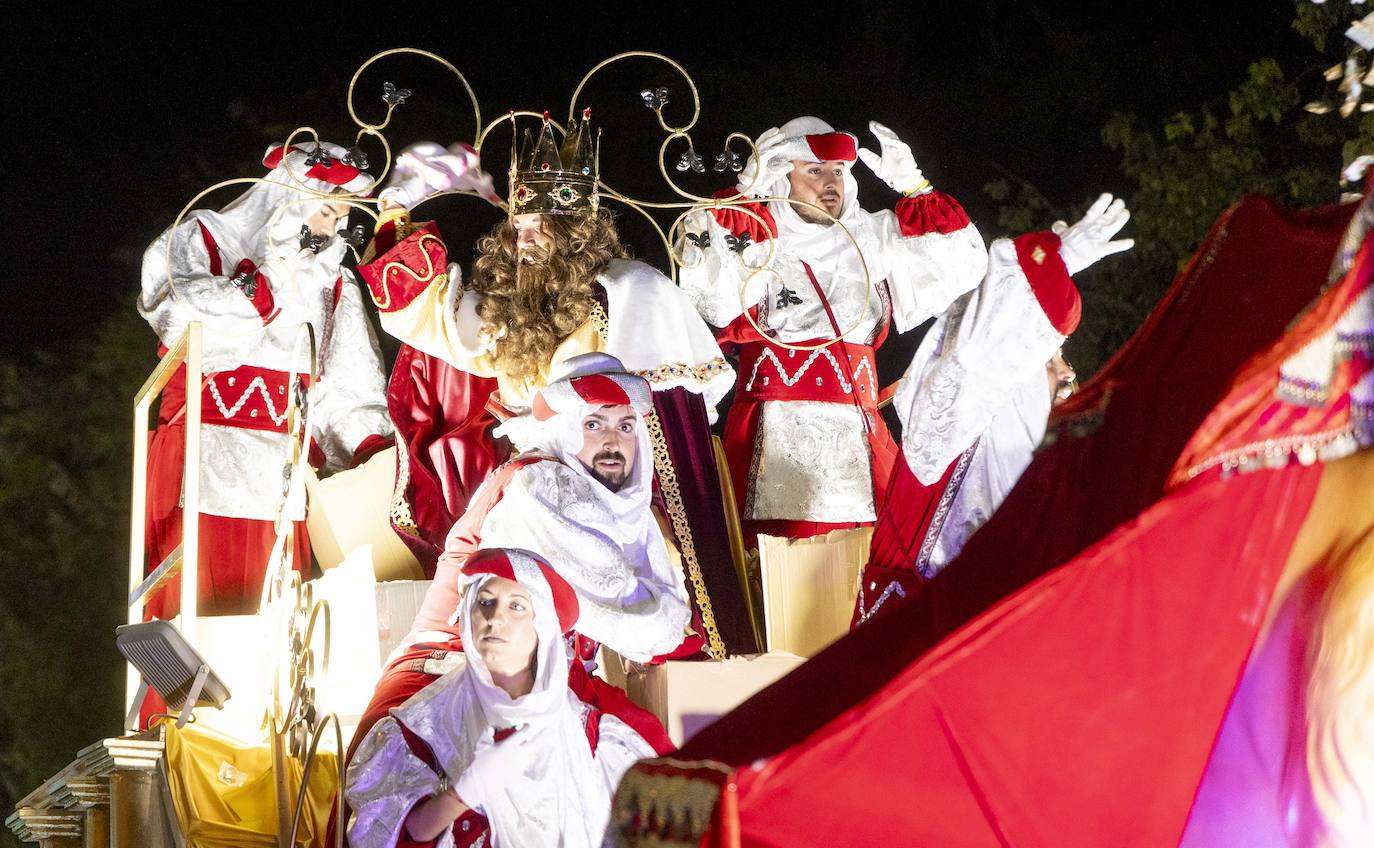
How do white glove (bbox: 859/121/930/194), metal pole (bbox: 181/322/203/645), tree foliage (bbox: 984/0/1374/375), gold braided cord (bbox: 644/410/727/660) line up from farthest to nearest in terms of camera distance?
1. tree foliage (bbox: 984/0/1374/375)
2. white glove (bbox: 859/121/930/194)
3. gold braided cord (bbox: 644/410/727/660)
4. metal pole (bbox: 181/322/203/645)

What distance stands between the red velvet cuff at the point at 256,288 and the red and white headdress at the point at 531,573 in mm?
1659

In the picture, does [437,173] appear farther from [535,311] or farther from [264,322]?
[264,322]

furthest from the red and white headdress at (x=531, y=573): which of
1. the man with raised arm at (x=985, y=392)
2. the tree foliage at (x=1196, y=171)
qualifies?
the tree foliage at (x=1196, y=171)

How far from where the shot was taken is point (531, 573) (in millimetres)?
4086

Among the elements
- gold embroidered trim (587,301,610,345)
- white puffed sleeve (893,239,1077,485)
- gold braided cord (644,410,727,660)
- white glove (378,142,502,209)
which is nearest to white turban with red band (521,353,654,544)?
gold braided cord (644,410,727,660)

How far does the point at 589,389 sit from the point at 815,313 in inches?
42.8

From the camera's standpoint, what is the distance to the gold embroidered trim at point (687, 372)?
5148mm

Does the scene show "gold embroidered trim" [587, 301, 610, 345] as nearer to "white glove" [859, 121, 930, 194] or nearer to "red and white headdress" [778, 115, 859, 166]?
"red and white headdress" [778, 115, 859, 166]

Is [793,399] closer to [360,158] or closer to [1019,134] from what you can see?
[360,158]

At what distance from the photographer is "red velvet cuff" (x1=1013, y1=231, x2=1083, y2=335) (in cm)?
449

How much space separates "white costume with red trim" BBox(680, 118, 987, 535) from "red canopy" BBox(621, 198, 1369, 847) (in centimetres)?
302

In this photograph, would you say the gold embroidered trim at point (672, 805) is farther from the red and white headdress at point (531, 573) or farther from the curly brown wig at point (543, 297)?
the curly brown wig at point (543, 297)

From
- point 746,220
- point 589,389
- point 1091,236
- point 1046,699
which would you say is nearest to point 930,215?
point 746,220

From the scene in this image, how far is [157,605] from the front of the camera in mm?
5547
